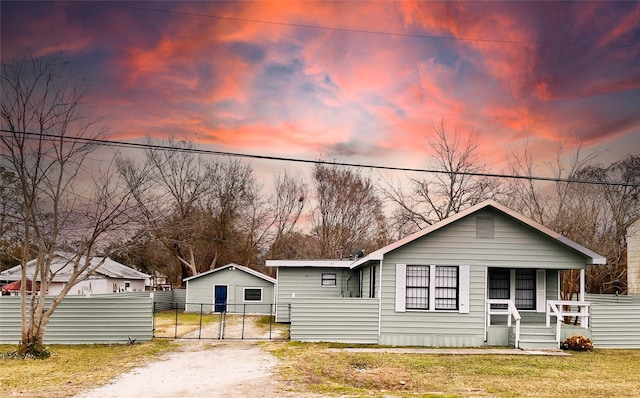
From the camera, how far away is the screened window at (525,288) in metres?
18.8

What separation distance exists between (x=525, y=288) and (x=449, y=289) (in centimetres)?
298

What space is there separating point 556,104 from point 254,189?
2791cm

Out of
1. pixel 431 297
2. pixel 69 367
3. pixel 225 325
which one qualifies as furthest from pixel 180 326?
pixel 431 297

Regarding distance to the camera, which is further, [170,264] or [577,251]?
[170,264]

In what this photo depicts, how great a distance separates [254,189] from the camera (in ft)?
152

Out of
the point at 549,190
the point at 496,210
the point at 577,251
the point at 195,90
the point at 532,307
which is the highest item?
the point at 195,90

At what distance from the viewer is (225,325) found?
24.7m

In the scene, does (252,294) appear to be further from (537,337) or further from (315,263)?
(537,337)

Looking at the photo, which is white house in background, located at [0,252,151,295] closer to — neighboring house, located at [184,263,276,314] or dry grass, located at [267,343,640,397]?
neighboring house, located at [184,263,276,314]

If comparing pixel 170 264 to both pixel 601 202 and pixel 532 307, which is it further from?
pixel 532 307

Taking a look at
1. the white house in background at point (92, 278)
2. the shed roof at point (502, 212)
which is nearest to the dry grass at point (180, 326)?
the white house in background at point (92, 278)

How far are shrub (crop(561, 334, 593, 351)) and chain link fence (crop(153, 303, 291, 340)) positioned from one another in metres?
8.62

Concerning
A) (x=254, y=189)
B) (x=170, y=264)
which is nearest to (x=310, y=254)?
(x=254, y=189)

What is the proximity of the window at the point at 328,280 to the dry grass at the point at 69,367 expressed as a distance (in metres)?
9.39
